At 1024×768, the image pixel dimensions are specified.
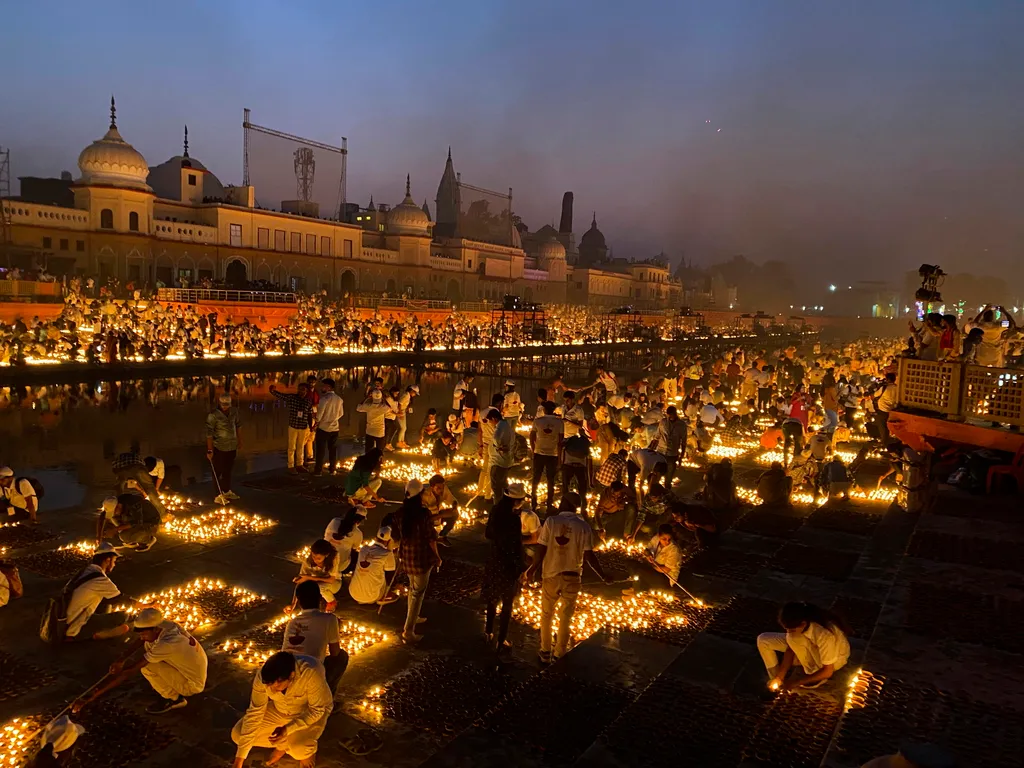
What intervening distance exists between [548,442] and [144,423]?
11.6 m

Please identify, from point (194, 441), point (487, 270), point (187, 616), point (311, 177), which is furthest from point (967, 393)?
point (487, 270)

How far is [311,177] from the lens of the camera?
59875mm

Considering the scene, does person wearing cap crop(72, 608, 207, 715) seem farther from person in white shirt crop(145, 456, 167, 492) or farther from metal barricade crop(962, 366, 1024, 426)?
metal barricade crop(962, 366, 1024, 426)

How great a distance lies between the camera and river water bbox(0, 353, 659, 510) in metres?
12.2

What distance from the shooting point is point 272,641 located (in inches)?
244

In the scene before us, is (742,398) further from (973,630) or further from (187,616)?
(187,616)

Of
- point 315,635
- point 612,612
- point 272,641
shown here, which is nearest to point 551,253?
point 612,612

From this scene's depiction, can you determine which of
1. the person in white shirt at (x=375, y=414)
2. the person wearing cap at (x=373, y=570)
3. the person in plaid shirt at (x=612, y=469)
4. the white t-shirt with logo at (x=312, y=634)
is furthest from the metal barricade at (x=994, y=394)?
the white t-shirt with logo at (x=312, y=634)

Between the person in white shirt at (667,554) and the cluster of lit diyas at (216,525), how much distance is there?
16.4 ft

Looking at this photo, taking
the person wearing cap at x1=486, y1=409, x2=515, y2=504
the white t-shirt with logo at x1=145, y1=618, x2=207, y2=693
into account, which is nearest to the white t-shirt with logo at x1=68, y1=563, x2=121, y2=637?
the white t-shirt with logo at x1=145, y1=618, x2=207, y2=693

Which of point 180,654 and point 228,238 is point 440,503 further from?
point 228,238

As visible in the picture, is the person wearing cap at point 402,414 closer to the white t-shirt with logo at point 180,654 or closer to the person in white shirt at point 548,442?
the person in white shirt at point 548,442

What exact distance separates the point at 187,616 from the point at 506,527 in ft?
10.6

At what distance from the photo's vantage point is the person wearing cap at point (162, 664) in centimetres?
493
